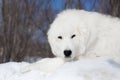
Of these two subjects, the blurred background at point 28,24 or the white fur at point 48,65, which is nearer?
the white fur at point 48,65

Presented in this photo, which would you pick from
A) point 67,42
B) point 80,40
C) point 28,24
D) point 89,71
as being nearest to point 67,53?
point 67,42

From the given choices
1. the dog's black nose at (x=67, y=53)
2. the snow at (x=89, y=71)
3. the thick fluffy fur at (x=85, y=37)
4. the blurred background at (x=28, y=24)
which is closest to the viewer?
the snow at (x=89, y=71)

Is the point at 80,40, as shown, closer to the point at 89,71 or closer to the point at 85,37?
the point at 85,37

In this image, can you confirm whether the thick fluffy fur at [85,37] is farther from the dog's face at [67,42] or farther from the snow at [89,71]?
the snow at [89,71]

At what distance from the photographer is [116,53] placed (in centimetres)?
519

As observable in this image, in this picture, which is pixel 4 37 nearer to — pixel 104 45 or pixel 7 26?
pixel 7 26

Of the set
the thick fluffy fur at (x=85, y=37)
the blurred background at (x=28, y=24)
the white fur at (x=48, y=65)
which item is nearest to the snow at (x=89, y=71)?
the white fur at (x=48, y=65)

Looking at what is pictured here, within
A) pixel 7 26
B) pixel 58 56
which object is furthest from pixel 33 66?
pixel 7 26

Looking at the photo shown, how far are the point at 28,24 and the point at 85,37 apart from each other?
22.6 ft

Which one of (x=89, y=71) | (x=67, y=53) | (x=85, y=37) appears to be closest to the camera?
(x=89, y=71)

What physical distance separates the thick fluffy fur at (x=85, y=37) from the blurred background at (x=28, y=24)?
20.8 ft

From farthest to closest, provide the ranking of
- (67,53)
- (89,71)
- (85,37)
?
(85,37), (67,53), (89,71)

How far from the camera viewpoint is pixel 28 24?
1188 centimetres

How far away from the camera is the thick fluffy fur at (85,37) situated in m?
5.16
